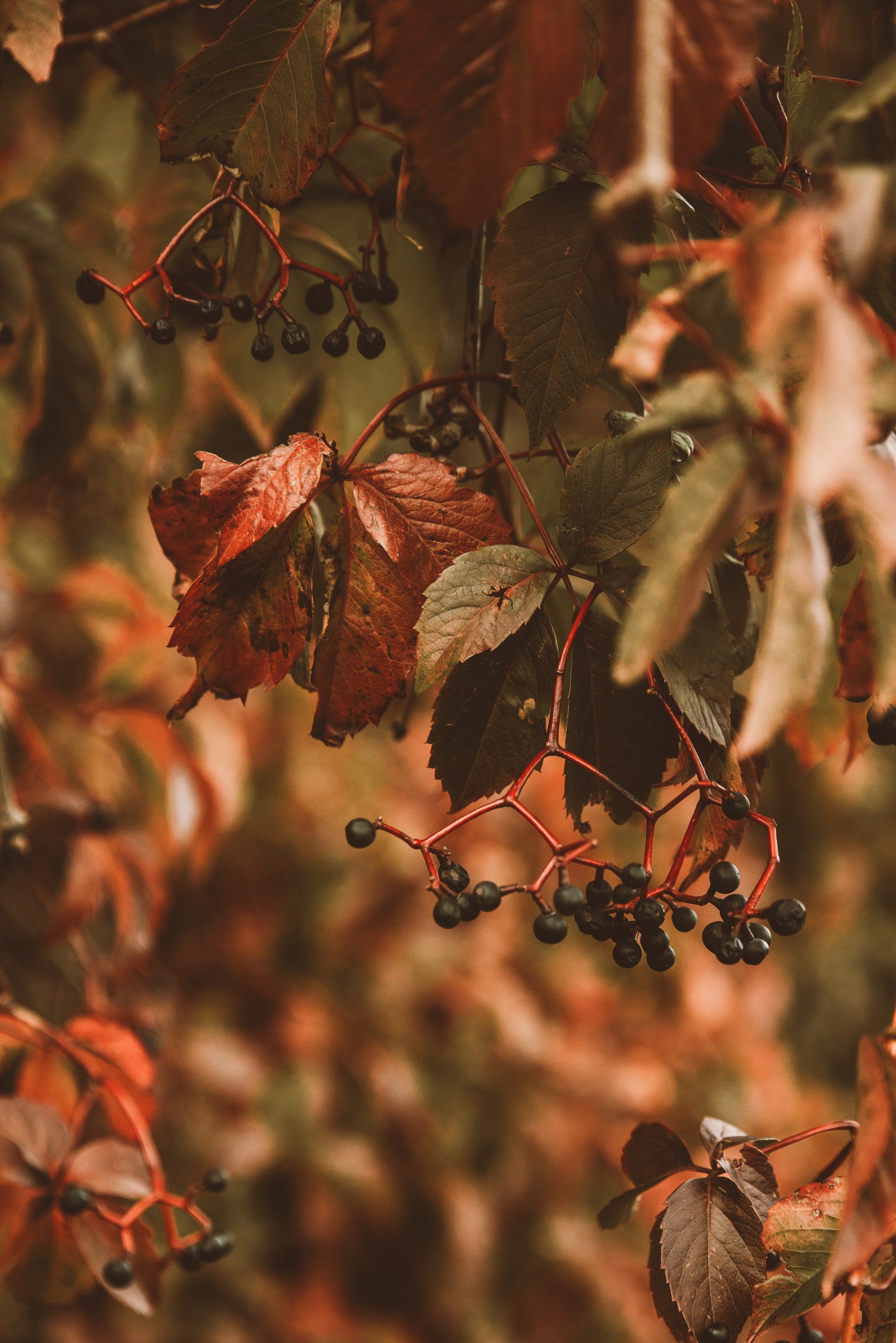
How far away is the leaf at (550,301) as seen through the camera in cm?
38

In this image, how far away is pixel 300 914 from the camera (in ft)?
7.00

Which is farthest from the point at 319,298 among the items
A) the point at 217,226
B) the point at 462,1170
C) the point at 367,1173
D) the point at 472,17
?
the point at 462,1170

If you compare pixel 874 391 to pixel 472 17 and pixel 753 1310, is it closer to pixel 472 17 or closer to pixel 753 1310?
pixel 472 17

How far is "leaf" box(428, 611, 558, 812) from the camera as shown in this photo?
0.38m

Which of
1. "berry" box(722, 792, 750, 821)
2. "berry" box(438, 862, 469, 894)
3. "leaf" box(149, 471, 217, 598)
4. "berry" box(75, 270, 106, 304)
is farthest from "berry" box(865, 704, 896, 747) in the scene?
"berry" box(75, 270, 106, 304)

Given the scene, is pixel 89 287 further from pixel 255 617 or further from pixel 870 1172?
pixel 870 1172

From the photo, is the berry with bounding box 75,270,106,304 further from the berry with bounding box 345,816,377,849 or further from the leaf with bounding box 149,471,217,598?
the berry with bounding box 345,816,377,849

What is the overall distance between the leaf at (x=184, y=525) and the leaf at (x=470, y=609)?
0.12 metres

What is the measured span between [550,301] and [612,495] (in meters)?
0.09

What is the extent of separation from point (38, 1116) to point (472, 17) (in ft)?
1.89

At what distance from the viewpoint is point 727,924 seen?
0.37 meters

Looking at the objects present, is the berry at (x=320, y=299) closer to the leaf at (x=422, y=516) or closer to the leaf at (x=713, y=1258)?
the leaf at (x=422, y=516)

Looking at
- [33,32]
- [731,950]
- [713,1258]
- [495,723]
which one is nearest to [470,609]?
[495,723]

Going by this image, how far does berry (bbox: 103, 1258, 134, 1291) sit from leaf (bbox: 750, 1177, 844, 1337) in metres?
0.34
